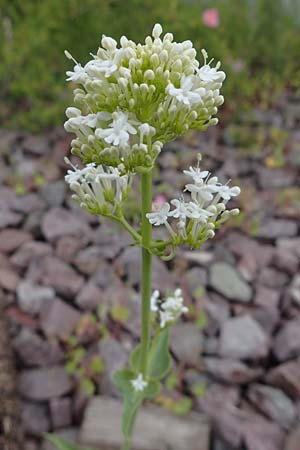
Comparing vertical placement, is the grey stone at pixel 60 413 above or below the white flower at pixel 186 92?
below

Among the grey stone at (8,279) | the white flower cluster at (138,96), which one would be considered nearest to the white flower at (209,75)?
the white flower cluster at (138,96)

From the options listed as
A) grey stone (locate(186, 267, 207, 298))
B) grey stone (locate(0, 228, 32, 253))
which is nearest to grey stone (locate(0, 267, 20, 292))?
grey stone (locate(0, 228, 32, 253))

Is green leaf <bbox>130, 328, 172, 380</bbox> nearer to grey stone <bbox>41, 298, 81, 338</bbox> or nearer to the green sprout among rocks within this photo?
the green sprout among rocks

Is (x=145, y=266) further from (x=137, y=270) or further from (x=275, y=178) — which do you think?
(x=275, y=178)

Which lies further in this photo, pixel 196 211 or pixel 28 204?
pixel 28 204

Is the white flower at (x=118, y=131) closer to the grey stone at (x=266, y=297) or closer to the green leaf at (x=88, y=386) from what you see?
the green leaf at (x=88, y=386)

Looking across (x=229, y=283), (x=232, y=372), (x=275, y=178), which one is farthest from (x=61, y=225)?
(x=275, y=178)
